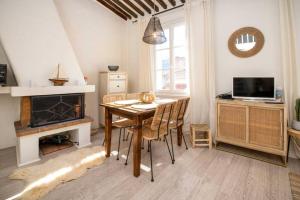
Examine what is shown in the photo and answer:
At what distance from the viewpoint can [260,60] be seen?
103 inches

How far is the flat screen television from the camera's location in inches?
93.7

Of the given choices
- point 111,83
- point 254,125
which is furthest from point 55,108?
point 254,125

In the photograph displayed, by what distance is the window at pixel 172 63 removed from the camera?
3584 mm

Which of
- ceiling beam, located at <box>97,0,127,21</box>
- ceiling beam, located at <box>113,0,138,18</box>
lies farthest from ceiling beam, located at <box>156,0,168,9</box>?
ceiling beam, located at <box>97,0,127,21</box>

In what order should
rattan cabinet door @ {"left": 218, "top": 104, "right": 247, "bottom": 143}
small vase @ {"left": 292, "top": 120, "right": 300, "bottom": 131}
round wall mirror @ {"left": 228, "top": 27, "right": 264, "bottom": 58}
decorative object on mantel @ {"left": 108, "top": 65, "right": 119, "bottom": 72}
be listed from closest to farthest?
small vase @ {"left": 292, "top": 120, "right": 300, "bottom": 131}, rattan cabinet door @ {"left": 218, "top": 104, "right": 247, "bottom": 143}, round wall mirror @ {"left": 228, "top": 27, "right": 264, "bottom": 58}, decorative object on mantel @ {"left": 108, "top": 65, "right": 119, "bottom": 72}

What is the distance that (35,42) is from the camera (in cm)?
259

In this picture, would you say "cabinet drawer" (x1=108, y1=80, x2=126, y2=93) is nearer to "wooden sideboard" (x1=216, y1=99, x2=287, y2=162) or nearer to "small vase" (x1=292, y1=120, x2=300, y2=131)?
"wooden sideboard" (x1=216, y1=99, x2=287, y2=162)

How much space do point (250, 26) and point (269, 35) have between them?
0.33m

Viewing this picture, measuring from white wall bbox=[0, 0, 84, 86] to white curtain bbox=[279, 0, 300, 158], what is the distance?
337 centimetres

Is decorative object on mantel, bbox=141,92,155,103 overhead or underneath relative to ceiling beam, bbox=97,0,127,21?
underneath

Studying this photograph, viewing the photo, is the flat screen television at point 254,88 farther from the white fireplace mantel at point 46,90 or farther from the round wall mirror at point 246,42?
the white fireplace mantel at point 46,90

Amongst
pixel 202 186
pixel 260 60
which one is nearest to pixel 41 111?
pixel 202 186

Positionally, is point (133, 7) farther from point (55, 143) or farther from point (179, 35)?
point (55, 143)

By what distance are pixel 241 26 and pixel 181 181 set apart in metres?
2.67
